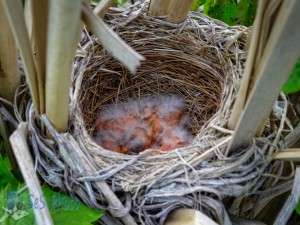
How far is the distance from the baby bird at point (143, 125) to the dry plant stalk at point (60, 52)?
40 cm

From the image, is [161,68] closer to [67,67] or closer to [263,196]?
[263,196]

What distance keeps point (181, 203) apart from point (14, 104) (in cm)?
32

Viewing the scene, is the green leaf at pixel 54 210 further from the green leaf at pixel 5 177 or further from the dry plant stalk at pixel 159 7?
the dry plant stalk at pixel 159 7

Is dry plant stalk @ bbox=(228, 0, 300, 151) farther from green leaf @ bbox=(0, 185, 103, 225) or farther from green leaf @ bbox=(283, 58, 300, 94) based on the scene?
green leaf @ bbox=(0, 185, 103, 225)

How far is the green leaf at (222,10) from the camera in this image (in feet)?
3.29

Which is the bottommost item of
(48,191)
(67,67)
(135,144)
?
(135,144)

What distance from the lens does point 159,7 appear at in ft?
3.12

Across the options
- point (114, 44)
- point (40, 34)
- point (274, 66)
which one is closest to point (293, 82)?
point (274, 66)

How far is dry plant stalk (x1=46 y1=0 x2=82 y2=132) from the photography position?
0.46 metres

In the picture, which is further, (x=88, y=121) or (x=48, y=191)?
(x=88, y=121)

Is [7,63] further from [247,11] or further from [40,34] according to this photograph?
[247,11]

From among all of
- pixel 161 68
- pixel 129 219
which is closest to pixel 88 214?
pixel 129 219

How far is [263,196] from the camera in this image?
75 cm

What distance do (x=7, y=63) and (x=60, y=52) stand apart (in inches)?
7.9
